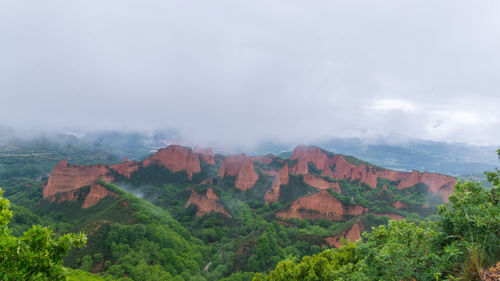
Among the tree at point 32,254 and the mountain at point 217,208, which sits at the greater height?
the tree at point 32,254

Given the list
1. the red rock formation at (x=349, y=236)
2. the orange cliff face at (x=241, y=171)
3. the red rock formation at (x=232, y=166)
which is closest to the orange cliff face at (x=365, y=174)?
the orange cliff face at (x=241, y=171)

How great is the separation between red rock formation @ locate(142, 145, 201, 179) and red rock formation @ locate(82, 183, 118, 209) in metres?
37.1

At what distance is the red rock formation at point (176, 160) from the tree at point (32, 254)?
90546 mm

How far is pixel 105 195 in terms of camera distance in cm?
5303

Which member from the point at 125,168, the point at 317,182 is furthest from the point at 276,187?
the point at 125,168

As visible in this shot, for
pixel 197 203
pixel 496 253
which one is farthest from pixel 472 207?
pixel 197 203

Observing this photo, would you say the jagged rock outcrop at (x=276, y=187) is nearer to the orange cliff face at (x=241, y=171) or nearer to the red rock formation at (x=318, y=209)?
the orange cliff face at (x=241, y=171)

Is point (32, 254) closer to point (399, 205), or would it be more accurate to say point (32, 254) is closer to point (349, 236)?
point (349, 236)

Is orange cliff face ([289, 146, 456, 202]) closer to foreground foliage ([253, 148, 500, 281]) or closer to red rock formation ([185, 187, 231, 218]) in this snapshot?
red rock formation ([185, 187, 231, 218])

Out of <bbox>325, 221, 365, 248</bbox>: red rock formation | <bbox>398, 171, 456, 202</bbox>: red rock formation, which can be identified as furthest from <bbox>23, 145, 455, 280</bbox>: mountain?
<bbox>398, 171, 456, 202</bbox>: red rock formation

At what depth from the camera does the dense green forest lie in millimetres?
6762

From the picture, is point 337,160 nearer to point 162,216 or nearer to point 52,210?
point 162,216

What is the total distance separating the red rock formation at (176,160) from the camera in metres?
92.3

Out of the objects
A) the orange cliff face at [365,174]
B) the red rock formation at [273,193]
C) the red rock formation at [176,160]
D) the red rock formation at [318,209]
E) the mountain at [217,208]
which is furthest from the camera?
the red rock formation at [176,160]
